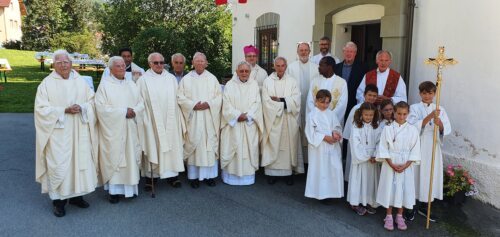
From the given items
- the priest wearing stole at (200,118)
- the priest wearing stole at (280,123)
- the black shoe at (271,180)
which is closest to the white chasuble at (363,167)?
the priest wearing stole at (280,123)

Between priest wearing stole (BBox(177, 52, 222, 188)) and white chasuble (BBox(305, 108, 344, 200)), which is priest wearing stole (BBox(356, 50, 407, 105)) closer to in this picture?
white chasuble (BBox(305, 108, 344, 200))

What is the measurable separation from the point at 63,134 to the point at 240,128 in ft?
7.37

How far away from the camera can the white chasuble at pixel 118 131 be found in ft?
15.9

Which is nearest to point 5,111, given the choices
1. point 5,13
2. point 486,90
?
point 486,90

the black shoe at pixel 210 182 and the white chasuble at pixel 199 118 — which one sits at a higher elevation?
the white chasuble at pixel 199 118

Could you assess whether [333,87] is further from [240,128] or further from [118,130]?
[118,130]

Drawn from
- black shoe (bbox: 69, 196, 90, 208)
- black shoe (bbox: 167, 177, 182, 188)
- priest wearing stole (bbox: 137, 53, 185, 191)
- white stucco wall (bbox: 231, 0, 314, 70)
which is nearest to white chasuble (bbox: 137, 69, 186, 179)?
priest wearing stole (bbox: 137, 53, 185, 191)

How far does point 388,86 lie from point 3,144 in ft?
23.4

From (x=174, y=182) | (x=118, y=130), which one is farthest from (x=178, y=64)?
(x=174, y=182)

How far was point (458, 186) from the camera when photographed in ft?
15.9

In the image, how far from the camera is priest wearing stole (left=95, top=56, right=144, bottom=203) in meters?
4.86

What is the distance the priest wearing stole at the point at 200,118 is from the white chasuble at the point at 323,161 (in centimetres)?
145

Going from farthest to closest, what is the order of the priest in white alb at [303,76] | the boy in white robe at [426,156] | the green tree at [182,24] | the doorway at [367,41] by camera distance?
the green tree at [182,24] → the doorway at [367,41] → the priest in white alb at [303,76] → the boy in white robe at [426,156]

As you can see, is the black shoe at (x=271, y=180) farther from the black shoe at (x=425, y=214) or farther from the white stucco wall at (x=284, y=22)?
the white stucco wall at (x=284, y=22)
